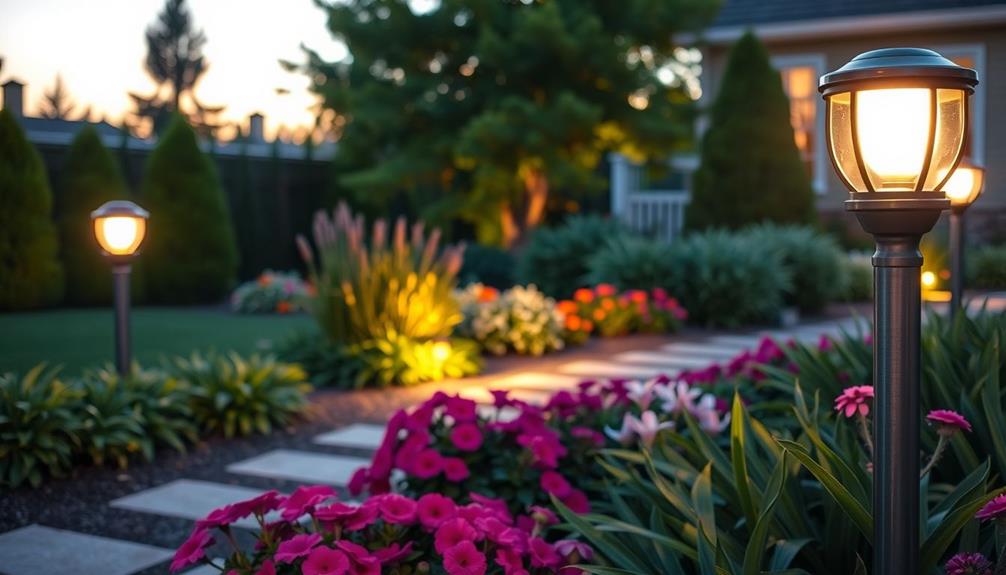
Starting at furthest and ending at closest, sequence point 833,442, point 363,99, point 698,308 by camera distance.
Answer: point 363,99 → point 698,308 → point 833,442

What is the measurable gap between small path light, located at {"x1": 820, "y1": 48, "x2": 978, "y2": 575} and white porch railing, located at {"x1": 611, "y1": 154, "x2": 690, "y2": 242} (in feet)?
45.2

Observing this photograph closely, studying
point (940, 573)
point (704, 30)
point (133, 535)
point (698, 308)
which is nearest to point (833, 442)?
point (940, 573)

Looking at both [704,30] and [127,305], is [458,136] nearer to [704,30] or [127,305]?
[704,30]

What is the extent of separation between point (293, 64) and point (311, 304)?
952 centimetres

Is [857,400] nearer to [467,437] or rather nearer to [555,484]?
[555,484]

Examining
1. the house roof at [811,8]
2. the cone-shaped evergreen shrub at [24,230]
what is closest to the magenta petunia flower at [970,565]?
the cone-shaped evergreen shrub at [24,230]

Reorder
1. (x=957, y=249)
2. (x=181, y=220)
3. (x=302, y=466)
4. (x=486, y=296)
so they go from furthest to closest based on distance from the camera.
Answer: (x=181, y=220), (x=486, y=296), (x=957, y=249), (x=302, y=466)

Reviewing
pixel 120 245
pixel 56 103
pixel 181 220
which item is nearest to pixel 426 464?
pixel 120 245

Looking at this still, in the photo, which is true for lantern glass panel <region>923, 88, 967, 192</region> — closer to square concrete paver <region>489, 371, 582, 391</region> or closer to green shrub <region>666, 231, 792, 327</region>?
square concrete paver <region>489, 371, 582, 391</region>

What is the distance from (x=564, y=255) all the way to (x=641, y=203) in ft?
16.6

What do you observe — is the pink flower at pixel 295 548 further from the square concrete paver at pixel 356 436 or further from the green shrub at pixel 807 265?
the green shrub at pixel 807 265

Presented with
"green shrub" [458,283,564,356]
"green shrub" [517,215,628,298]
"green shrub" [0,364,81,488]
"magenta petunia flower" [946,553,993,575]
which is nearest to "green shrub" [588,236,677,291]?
"green shrub" [517,215,628,298]

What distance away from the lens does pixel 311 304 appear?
6.66 m

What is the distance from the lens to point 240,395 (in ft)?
15.9
